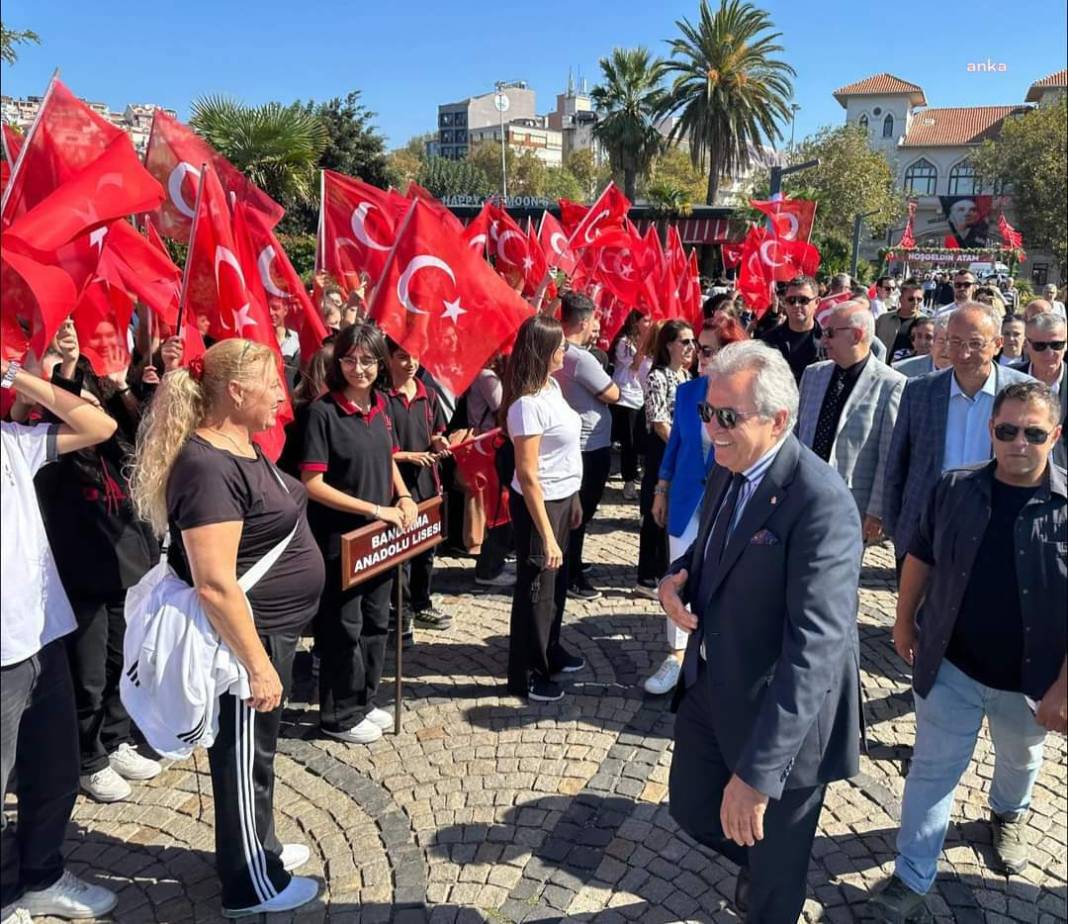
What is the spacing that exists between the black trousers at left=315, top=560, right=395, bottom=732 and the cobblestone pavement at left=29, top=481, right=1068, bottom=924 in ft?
0.61

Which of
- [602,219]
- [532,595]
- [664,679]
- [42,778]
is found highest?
[602,219]

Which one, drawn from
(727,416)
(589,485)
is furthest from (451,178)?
(727,416)

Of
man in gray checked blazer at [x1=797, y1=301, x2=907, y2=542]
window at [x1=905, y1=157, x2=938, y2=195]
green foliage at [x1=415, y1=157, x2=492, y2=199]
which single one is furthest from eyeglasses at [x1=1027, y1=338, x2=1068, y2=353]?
window at [x1=905, y1=157, x2=938, y2=195]

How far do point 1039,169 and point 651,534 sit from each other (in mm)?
51103

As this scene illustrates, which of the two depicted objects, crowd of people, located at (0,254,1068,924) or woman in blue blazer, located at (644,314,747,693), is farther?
woman in blue blazer, located at (644,314,747,693)

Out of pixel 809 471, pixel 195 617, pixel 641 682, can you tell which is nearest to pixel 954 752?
pixel 809 471

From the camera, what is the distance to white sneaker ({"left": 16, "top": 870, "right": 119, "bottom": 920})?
9.38ft

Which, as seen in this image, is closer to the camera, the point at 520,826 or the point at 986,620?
the point at 986,620

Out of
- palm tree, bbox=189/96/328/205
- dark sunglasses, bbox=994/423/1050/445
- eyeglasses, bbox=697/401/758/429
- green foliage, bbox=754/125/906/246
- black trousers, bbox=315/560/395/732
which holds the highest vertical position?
green foliage, bbox=754/125/906/246

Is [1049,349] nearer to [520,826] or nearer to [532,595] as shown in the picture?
[532,595]

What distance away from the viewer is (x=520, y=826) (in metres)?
3.47

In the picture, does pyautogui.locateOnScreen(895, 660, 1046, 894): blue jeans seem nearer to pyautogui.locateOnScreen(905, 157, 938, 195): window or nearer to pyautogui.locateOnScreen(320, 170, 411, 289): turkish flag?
pyautogui.locateOnScreen(320, 170, 411, 289): turkish flag

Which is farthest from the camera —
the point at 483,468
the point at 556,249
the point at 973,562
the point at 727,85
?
the point at 727,85

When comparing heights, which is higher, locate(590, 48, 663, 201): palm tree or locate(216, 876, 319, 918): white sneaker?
locate(590, 48, 663, 201): palm tree
